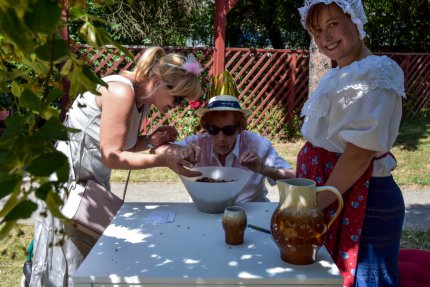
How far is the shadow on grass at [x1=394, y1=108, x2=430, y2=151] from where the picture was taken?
7.53 m

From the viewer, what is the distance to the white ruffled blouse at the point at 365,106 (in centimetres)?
153

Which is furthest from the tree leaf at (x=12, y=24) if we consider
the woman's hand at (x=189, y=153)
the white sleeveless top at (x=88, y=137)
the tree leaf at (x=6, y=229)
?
the woman's hand at (x=189, y=153)

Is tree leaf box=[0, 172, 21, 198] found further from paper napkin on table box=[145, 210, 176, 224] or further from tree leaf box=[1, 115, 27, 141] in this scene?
paper napkin on table box=[145, 210, 176, 224]

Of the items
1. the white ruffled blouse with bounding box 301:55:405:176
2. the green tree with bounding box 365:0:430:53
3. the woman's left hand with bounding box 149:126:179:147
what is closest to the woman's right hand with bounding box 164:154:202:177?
the woman's left hand with bounding box 149:126:179:147

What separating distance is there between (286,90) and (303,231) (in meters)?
6.98

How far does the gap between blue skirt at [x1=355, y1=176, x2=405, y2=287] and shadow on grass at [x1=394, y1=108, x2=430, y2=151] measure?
600 centimetres

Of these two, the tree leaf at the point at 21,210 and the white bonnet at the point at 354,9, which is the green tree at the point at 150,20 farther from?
the tree leaf at the point at 21,210

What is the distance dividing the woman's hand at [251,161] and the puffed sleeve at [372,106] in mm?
781

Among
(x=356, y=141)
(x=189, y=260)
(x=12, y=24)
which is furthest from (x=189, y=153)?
(x=12, y=24)

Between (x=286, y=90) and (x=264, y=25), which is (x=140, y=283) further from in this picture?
(x=264, y=25)

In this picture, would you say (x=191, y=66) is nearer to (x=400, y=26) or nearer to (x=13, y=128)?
(x=13, y=128)

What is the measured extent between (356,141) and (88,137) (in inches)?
45.6

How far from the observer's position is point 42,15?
0.54 metres

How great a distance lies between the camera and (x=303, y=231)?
140 centimetres
